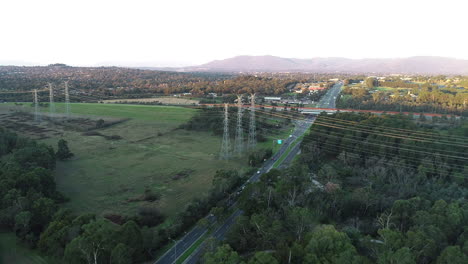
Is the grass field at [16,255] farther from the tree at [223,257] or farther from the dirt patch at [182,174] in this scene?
the dirt patch at [182,174]

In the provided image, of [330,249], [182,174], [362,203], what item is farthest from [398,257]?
[182,174]

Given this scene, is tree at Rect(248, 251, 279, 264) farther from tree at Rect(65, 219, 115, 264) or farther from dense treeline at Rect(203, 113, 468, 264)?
tree at Rect(65, 219, 115, 264)

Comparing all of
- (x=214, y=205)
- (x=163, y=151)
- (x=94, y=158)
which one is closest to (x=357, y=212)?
(x=214, y=205)

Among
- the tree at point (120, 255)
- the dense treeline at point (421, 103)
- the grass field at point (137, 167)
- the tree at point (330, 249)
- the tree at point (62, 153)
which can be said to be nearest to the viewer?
the tree at point (330, 249)

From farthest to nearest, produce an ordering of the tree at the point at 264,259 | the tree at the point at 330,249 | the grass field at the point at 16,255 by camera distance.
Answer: the grass field at the point at 16,255 → the tree at the point at 330,249 → the tree at the point at 264,259

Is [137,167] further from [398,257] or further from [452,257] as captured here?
[452,257]

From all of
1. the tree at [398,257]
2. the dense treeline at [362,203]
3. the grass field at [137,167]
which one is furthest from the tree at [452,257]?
the grass field at [137,167]
